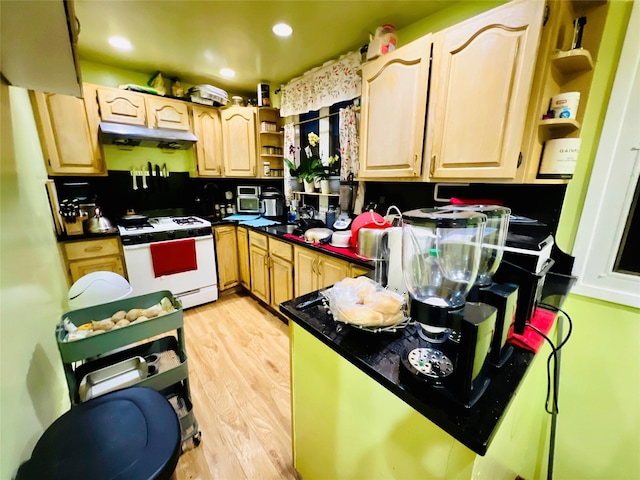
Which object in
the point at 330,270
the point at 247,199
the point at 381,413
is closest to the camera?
the point at 381,413

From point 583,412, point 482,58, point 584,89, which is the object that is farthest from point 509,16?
point 583,412

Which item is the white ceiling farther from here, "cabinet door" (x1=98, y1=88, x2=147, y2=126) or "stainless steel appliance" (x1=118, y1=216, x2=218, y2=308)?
"stainless steel appliance" (x1=118, y1=216, x2=218, y2=308)

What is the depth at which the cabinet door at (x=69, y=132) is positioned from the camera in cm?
202

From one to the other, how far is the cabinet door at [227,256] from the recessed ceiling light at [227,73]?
1.62m

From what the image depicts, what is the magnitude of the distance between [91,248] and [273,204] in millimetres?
1692

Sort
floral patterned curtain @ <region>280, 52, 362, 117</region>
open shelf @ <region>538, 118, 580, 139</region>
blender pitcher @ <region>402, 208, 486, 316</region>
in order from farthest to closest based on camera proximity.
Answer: floral patterned curtain @ <region>280, 52, 362, 117</region>
open shelf @ <region>538, 118, 580, 139</region>
blender pitcher @ <region>402, 208, 486, 316</region>

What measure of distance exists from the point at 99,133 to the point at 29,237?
57.9 inches

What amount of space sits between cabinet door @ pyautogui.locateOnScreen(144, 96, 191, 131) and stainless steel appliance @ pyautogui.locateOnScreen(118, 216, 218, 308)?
0.99 m

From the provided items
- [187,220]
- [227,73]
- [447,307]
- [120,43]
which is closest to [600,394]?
[447,307]

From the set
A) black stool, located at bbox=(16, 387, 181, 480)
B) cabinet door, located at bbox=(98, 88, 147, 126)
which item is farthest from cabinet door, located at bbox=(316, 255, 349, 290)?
cabinet door, located at bbox=(98, 88, 147, 126)

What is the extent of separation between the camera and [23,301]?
3.49ft

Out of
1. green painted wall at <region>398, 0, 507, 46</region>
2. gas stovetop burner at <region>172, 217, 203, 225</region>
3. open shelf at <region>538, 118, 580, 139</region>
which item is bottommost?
gas stovetop burner at <region>172, 217, 203, 225</region>

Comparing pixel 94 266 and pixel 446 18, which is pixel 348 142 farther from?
pixel 94 266

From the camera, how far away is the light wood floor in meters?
1.28
